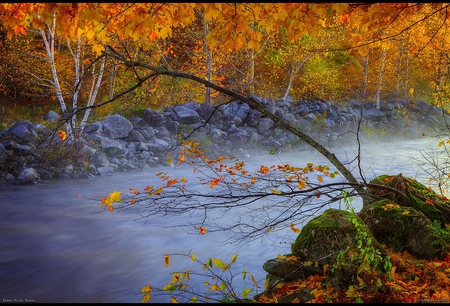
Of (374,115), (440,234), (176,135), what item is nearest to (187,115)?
(176,135)

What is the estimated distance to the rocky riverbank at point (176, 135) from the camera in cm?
1122

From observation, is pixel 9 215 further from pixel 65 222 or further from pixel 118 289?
pixel 118 289

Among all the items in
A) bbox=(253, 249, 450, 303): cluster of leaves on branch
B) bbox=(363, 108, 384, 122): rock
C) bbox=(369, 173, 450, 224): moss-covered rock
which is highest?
bbox=(363, 108, 384, 122): rock

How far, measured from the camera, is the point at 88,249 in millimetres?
6930

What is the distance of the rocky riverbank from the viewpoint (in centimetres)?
1122

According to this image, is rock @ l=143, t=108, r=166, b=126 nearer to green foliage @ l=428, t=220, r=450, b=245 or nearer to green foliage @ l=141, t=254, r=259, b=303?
green foliage @ l=141, t=254, r=259, b=303

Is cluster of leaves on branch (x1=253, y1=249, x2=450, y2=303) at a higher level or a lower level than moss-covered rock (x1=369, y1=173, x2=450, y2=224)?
lower

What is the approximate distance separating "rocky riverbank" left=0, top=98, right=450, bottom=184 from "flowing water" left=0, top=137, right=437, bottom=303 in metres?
1.21

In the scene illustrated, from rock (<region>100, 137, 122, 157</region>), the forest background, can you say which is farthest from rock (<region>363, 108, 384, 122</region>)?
rock (<region>100, 137, 122, 157</region>)

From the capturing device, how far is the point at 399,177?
5031mm

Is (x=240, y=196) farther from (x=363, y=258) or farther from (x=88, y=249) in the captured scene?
(x=88, y=249)

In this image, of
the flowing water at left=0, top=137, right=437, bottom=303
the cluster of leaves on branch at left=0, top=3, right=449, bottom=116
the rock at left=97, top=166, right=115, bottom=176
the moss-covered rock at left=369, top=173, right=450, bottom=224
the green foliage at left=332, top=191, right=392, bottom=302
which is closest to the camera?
the green foliage at left=332, top=191, right=392, bottom=302

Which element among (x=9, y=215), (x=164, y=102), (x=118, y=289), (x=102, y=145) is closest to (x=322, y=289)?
(x=118, y=289)

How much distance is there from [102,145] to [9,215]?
4710mm
